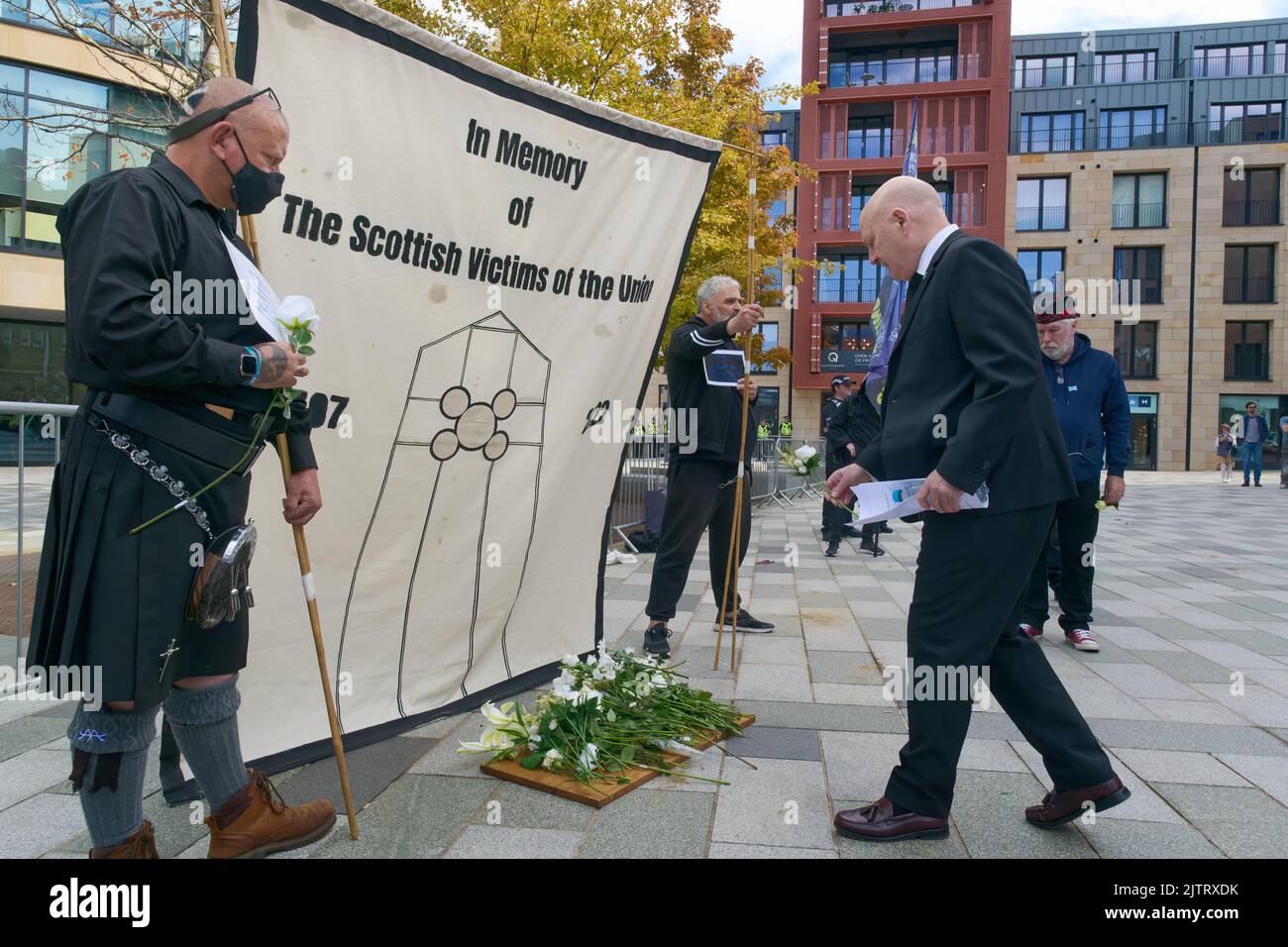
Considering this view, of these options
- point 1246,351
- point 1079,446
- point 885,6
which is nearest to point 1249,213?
point 1246,351

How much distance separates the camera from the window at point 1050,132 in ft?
125

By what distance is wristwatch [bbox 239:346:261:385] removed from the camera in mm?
2164

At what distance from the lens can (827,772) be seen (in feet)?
10.7

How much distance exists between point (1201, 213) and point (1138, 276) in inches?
130

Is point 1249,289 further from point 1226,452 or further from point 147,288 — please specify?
point 147,288

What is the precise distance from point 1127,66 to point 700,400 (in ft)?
144

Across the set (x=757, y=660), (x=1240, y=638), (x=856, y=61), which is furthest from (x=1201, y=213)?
(x=757, y=660)

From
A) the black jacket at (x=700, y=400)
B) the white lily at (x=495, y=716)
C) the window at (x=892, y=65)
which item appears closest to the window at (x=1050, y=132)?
the window at (x=892, y=65)

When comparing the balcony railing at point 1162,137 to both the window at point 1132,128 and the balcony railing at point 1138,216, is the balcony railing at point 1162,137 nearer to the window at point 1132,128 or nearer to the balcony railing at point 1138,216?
the window at point 1132,128

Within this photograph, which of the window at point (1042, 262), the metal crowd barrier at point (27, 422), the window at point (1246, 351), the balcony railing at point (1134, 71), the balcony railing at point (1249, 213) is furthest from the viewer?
the balcony railing at point (1134, 71)

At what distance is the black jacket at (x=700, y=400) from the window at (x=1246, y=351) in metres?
38.7

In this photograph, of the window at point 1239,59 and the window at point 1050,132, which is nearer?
the window at point 1050,132

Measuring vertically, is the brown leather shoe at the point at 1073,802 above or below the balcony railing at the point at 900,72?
below

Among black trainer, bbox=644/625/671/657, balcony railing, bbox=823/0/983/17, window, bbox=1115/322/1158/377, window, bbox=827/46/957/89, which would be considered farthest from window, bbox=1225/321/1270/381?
black trainer, bbox=644/625/671/657
